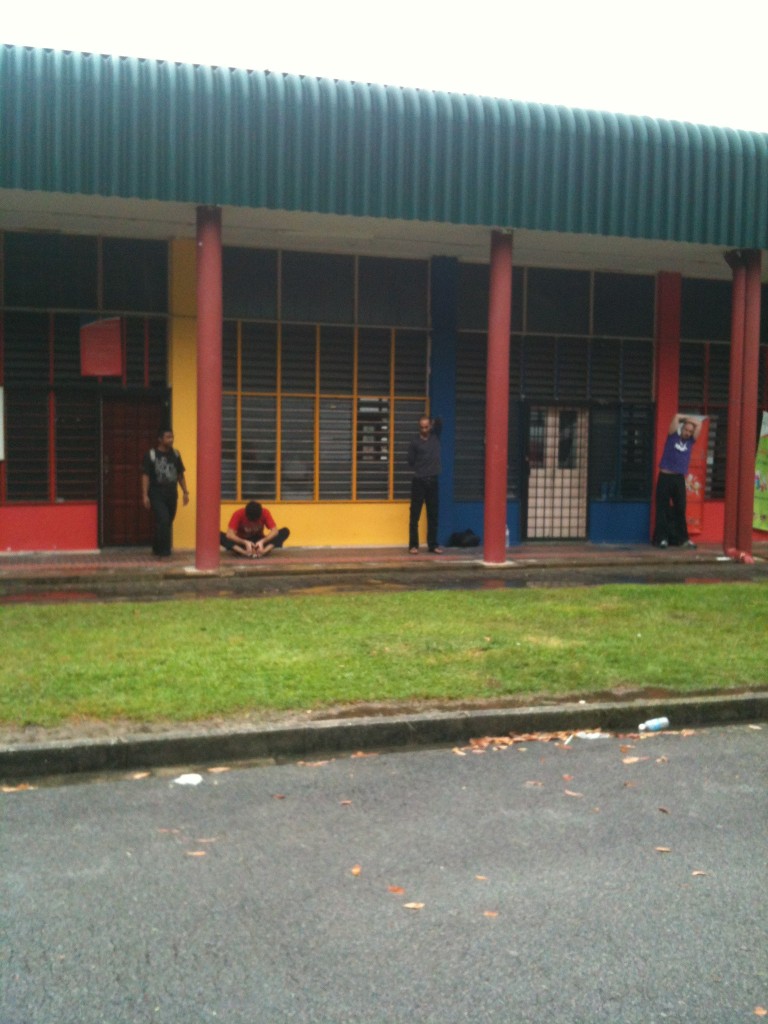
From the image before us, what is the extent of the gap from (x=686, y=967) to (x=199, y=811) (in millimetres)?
2644

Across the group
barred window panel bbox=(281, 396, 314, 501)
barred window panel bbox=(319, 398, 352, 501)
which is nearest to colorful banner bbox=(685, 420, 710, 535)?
barred window panel bbox=(319, 398, 352, 501)

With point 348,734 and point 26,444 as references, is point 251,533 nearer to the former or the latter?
point 26,444

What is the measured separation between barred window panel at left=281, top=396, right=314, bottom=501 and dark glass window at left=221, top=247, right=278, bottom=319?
4.43ft

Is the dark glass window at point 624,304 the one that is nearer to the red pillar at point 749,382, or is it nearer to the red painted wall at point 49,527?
the red pillar at point 749,382

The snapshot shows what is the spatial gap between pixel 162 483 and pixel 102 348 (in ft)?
7.12

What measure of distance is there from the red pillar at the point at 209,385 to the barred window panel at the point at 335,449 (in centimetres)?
306

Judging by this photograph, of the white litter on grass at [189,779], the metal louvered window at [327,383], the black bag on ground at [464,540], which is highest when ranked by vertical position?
the metal louvered window at [327,383]

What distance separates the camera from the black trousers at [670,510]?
1773 centimetres

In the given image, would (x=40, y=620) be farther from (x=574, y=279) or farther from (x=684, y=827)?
(x=574, y=279)

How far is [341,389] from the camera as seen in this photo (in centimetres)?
1717

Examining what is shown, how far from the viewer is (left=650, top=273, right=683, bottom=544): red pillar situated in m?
18.5

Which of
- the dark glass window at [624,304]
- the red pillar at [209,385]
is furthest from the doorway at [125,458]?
the dark glass window at [624,304]

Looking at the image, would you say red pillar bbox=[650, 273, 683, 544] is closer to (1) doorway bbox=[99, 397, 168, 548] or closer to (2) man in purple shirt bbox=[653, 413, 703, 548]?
(2) man in purple shirt bbox=[653, 413, 703, 548]

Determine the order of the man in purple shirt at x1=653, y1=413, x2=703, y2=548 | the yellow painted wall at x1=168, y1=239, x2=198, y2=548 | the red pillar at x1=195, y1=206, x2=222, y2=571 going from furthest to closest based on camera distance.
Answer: the man in purple shirt at x1=653, y1=413, x2=703, y2=548, the yellow painted wall at x1=168, y1=239, x2=198, y2=548, the red pillar at x1=195, y1=206, x2=222, y2=571
